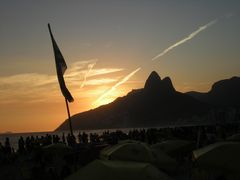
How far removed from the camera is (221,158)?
11969mm

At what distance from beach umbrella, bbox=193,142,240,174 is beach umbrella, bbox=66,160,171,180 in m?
4.27

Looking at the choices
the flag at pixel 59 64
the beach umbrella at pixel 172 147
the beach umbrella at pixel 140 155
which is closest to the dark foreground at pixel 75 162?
the beach umbrella at pixel 172 147

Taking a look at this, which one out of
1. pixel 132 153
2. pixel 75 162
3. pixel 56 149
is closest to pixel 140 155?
pixel 132 153

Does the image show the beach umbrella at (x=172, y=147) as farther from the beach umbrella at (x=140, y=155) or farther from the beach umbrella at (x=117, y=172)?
the beach umbrella at (x=117, y=172)

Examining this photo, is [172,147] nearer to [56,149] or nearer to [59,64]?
[59,64]

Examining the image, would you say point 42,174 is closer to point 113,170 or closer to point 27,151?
point 113,170

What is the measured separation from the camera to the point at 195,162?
12609 millimetres

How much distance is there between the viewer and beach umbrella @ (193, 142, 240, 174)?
1178 centimetres

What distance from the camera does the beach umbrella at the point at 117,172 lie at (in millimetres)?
7688

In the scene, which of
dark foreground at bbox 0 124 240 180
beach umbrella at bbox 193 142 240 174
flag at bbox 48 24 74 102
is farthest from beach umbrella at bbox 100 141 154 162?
flag at bbox 48 24 74 102

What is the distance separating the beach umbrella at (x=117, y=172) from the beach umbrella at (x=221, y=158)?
4.27 metres

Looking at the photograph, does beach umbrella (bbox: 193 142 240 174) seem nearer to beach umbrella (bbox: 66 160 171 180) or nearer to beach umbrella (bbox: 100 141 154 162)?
beach umbrella (bbox: 100 141 154 162)

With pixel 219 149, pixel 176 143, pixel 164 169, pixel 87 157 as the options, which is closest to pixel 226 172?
pixel 219 149

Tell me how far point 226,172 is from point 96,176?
5.42m
